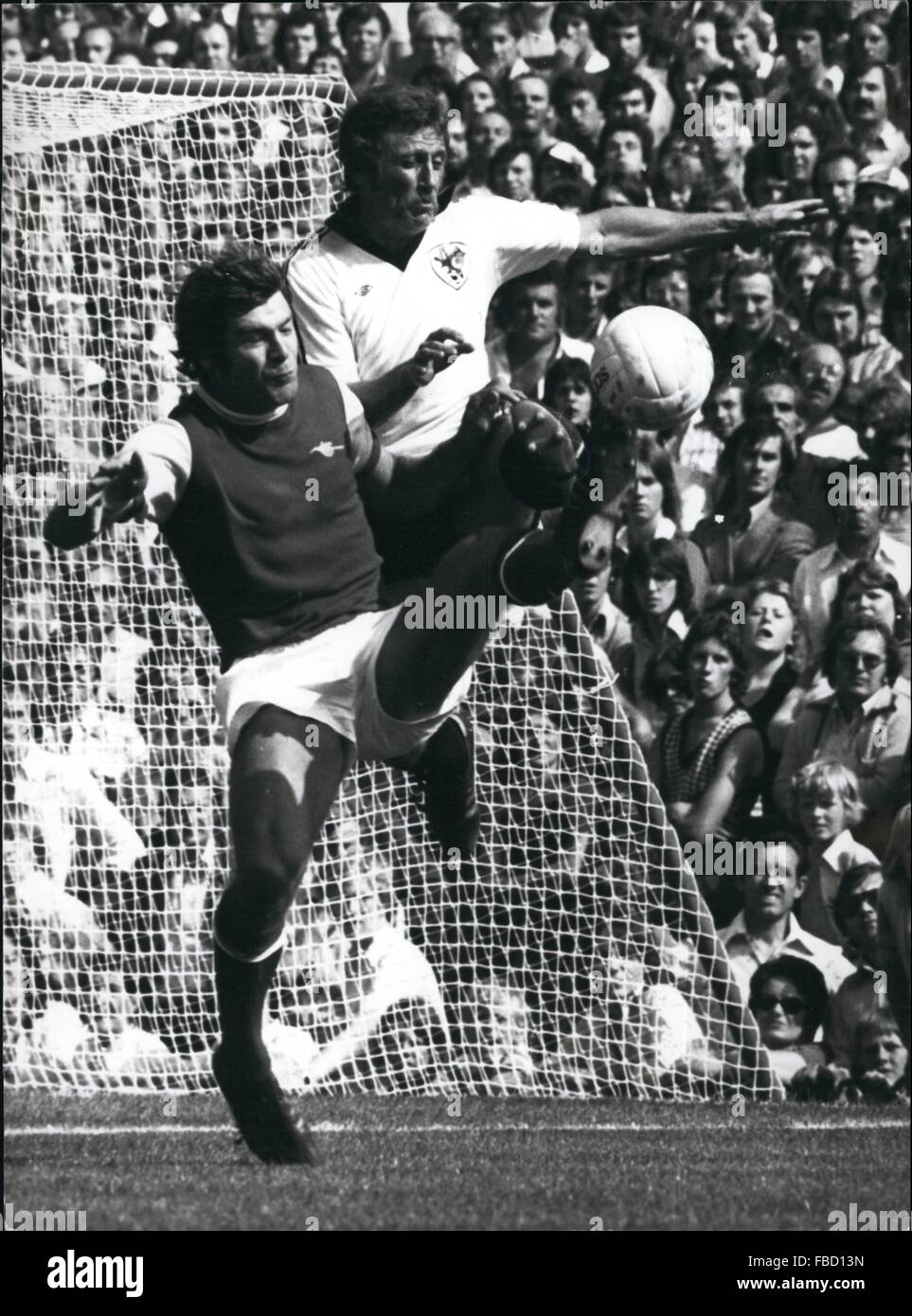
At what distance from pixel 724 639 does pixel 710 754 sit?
245mm

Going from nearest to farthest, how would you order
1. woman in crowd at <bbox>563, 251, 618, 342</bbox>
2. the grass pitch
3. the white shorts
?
the grass pitch < the white shorts < woman in crowd at <bbox>563, 251, 618, 342</bbox>

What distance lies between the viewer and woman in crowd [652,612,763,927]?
4.01 m

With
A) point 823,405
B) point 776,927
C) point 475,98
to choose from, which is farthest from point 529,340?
point 776,927

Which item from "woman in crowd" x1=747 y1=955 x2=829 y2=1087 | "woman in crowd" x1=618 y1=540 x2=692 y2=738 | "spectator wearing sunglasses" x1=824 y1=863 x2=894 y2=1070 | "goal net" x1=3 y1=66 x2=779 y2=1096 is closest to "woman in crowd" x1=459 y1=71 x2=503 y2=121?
"goal net" x1=3 y1=66 x2=779 y2=1096

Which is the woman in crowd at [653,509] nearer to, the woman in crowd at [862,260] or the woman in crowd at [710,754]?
the woman in crowd at [710,754]

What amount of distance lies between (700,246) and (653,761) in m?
1.09

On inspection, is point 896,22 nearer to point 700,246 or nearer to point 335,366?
point 700,246

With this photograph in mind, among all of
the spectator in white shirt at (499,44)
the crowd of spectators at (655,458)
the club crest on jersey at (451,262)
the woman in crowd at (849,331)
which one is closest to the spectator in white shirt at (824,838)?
the crowd of spectators at (655,458)

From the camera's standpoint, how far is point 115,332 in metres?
3.96

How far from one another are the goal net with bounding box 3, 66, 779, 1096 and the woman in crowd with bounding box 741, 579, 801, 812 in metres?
0.27

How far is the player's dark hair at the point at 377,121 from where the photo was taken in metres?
3.90

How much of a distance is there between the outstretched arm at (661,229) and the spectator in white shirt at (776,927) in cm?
125

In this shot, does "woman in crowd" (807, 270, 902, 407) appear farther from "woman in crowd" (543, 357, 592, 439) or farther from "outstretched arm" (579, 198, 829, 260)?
"woman in crowd" (543, 357, 592, 439)
